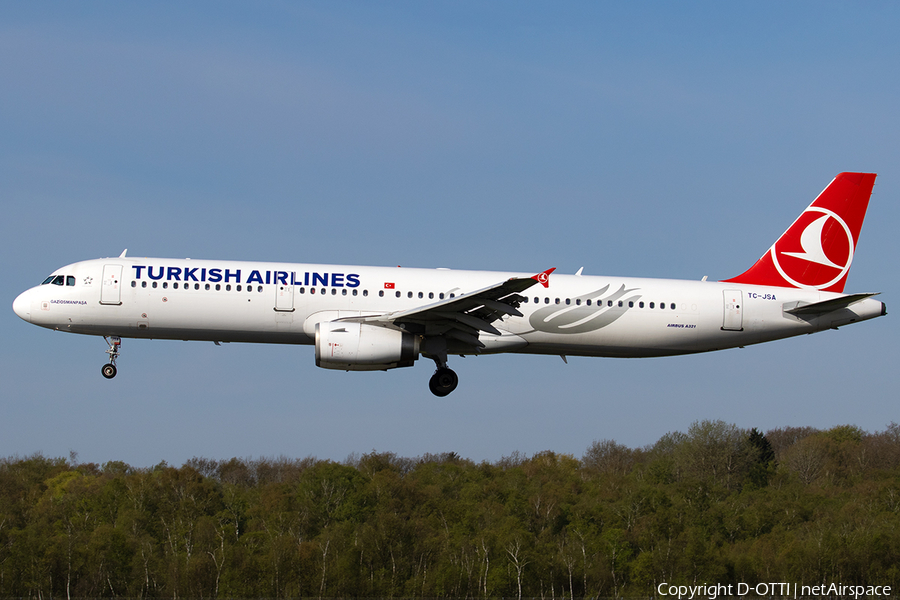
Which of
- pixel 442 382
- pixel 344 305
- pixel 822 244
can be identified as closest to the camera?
pixel 344 305

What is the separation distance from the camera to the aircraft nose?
101ft

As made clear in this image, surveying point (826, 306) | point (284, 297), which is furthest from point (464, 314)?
point (826, 306)

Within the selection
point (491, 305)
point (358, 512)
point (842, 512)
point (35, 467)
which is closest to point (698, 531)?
point (842, 512)

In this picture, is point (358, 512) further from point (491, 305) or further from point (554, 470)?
point (491, 305)

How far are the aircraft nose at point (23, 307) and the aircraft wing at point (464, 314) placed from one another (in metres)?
10.9

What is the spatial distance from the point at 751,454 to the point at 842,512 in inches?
1173

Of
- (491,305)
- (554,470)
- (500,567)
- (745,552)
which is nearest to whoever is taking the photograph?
(491,305)

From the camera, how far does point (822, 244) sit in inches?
1383

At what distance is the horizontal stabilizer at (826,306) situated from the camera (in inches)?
1220

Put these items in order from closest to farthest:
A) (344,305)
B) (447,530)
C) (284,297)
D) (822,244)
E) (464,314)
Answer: (464,314) < (284,297) < (344,305) < (822,244) < (447,530)

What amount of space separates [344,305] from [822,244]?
728 inches

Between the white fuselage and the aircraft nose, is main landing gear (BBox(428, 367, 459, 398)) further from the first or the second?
the aircraft nose

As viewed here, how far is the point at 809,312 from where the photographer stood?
3238 cm

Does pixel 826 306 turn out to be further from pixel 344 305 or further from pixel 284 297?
pixel 284 297
